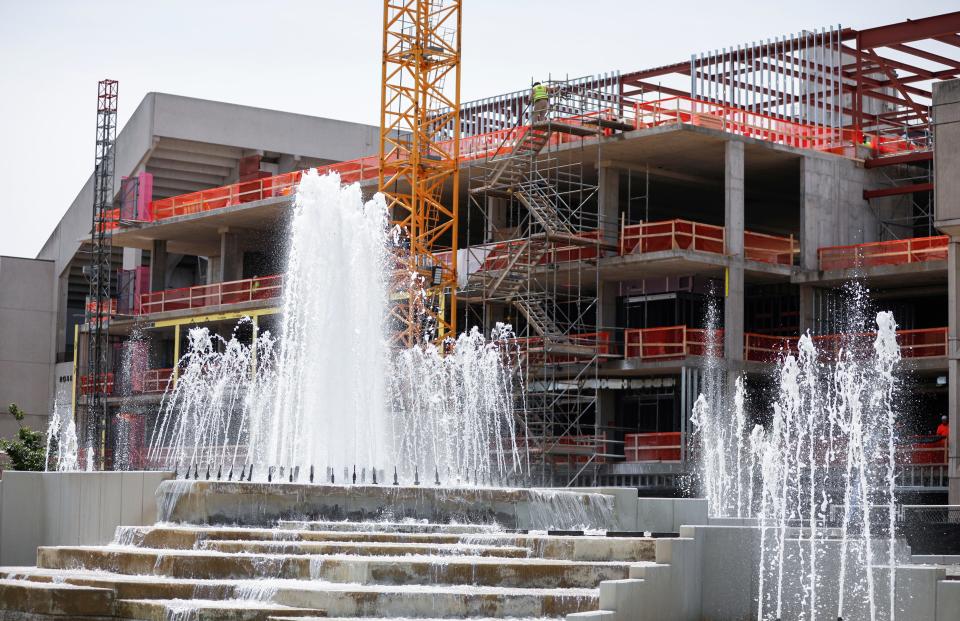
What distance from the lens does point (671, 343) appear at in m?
45.0

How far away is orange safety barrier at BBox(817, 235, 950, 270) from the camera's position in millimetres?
43844

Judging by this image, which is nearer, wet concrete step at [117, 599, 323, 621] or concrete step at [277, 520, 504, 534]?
wet concrete step at [117, 599, 323, 621]

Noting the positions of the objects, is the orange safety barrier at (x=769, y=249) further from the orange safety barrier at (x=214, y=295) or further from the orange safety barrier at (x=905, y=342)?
the orange safety barrier at (x=214, y=295)

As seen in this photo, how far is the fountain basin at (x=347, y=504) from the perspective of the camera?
21.8 meters

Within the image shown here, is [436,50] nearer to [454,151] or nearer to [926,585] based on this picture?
[454,151]

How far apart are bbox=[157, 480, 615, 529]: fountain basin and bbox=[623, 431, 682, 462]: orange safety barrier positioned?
20.2 m

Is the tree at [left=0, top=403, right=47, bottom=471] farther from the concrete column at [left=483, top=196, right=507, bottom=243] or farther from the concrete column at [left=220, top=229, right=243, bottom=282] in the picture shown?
the concrete column at [left=483, top=196, right=507, bottom=243]

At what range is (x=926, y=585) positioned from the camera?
16.5 m

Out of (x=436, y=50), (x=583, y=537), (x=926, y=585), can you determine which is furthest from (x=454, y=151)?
(x=926, y=585)

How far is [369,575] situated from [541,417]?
96.5 ft

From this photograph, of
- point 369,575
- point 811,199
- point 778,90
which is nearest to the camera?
point 369,575

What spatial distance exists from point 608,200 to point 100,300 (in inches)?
925

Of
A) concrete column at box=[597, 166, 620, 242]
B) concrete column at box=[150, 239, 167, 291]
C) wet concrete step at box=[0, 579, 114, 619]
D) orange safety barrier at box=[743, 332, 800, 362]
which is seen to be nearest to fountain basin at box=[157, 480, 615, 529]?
wet concrete step at box=[0, 579, 114, 619]

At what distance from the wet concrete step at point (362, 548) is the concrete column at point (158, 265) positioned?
45587 millimetres
